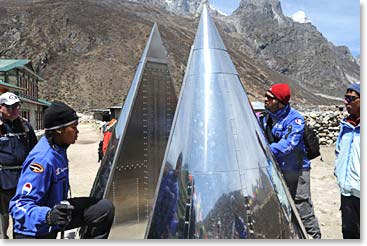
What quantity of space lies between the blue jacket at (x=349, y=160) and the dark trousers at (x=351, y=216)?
71 mm

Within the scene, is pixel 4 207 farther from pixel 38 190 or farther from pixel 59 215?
pixel 59 215

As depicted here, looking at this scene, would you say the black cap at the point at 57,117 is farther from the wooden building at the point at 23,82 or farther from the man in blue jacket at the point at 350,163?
the wooden building at the point at 23,82

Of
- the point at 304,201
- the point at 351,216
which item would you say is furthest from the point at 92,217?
the point at 304,201

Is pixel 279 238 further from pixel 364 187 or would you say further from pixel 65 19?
pixel 65 19

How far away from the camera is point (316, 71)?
119875 mm

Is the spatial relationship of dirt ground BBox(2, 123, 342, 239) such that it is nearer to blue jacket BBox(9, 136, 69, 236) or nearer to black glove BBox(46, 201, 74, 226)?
blue jacket BBox(9, 136, 69, 236)

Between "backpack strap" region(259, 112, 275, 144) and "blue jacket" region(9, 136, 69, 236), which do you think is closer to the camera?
"blue jacket" region(9, 136, 69, 236)

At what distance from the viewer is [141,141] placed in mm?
3918

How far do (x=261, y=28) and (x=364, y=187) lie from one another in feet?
477

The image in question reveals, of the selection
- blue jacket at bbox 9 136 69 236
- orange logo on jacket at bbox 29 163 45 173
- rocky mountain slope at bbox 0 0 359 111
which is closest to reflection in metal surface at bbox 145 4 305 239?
blue jacket at bbox 9 136 69 236

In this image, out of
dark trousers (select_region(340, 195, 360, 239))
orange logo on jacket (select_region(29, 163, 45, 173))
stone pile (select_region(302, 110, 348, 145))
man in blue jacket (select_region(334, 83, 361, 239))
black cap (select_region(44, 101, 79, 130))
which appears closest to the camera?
orange logo on jacket (select_region(29, 163, 45, 173))

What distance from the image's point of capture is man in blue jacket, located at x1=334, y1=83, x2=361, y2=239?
2898mm

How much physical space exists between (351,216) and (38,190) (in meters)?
2.46

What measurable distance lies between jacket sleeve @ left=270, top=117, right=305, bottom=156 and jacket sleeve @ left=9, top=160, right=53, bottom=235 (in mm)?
1935
